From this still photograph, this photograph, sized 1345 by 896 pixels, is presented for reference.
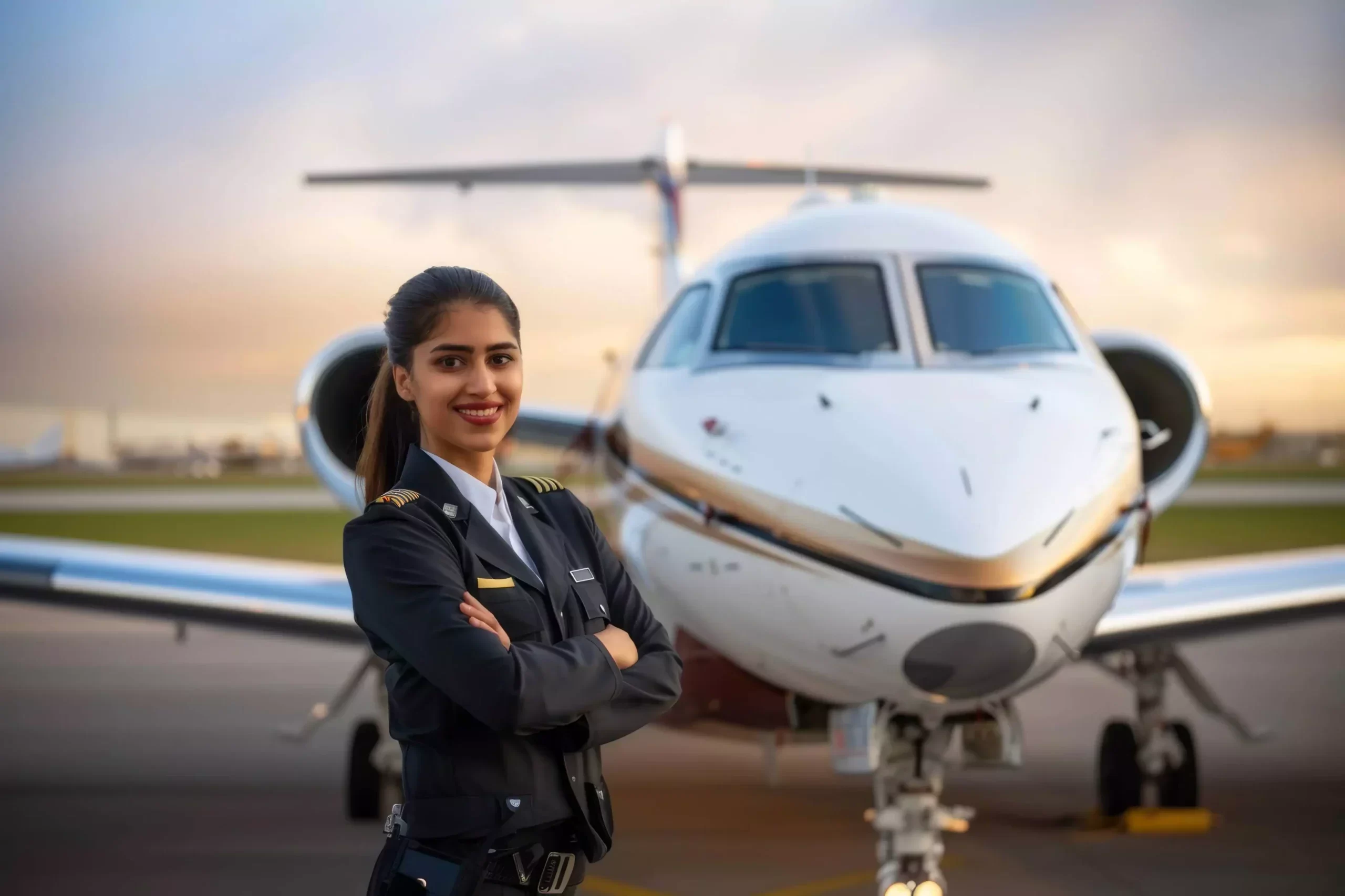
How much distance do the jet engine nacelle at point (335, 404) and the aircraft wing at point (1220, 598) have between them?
4.01 metres

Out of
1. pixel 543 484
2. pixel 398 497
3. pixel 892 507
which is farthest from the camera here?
pixel 892 507

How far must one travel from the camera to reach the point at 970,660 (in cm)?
429

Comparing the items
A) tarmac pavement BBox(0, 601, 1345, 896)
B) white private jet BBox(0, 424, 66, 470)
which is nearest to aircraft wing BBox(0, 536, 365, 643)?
tarmac pavement BBox(0, 601, 1345, 896)

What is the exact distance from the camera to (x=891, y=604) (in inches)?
172

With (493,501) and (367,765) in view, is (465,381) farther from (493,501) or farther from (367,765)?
(367,765)

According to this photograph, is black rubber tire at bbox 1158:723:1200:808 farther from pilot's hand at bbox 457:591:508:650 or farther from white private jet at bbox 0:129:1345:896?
pilot's hand at bbox 457:591:508:650

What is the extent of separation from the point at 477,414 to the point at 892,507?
2.29 meters

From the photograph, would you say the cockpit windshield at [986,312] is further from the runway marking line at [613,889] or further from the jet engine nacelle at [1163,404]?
the runway marking line at [613,889]

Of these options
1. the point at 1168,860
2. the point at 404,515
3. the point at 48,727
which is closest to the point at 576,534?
the point at 404,515

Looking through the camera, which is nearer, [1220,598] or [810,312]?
[810,312]

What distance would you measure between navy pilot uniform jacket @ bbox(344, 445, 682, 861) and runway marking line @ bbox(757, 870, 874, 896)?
4208mm

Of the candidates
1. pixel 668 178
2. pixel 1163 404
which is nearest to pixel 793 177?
pixel 668 178

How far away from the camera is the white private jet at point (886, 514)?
4.39m

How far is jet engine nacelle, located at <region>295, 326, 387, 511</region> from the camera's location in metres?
7.75
